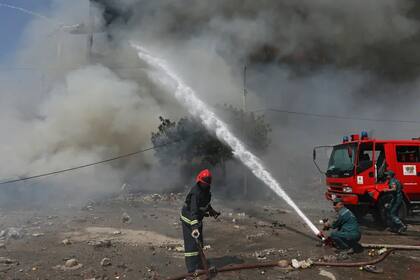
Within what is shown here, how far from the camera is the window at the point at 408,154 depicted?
8.91 meters

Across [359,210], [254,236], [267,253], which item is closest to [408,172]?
[359,210]

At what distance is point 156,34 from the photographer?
2003cm

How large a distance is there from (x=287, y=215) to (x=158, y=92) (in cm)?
1096

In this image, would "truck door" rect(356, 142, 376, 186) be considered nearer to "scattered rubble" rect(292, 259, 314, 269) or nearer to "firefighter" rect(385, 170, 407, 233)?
"firefighter" rect(385, 170, 407, 233)

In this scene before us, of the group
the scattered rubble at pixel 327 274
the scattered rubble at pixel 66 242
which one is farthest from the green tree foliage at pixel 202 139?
the scattered rubble at pixel 327 274

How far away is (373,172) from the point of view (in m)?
8.46

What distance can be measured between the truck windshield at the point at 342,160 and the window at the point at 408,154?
1191 mm

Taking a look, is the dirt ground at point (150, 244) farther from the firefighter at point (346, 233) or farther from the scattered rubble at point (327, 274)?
the firefighter at point (346, 233)

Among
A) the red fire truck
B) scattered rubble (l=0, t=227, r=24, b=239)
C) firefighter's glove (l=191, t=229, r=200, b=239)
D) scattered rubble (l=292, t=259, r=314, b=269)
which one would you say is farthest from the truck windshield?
scattered rubble (l=0, t=227, r=24, b=239)

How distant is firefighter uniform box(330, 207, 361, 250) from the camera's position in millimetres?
6238

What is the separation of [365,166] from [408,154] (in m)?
1.32

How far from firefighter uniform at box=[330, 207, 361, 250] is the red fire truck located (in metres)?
2.24

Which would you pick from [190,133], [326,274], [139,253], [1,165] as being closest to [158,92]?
[190,133]

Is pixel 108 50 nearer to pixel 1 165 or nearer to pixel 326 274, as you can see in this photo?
pixel 1 165
